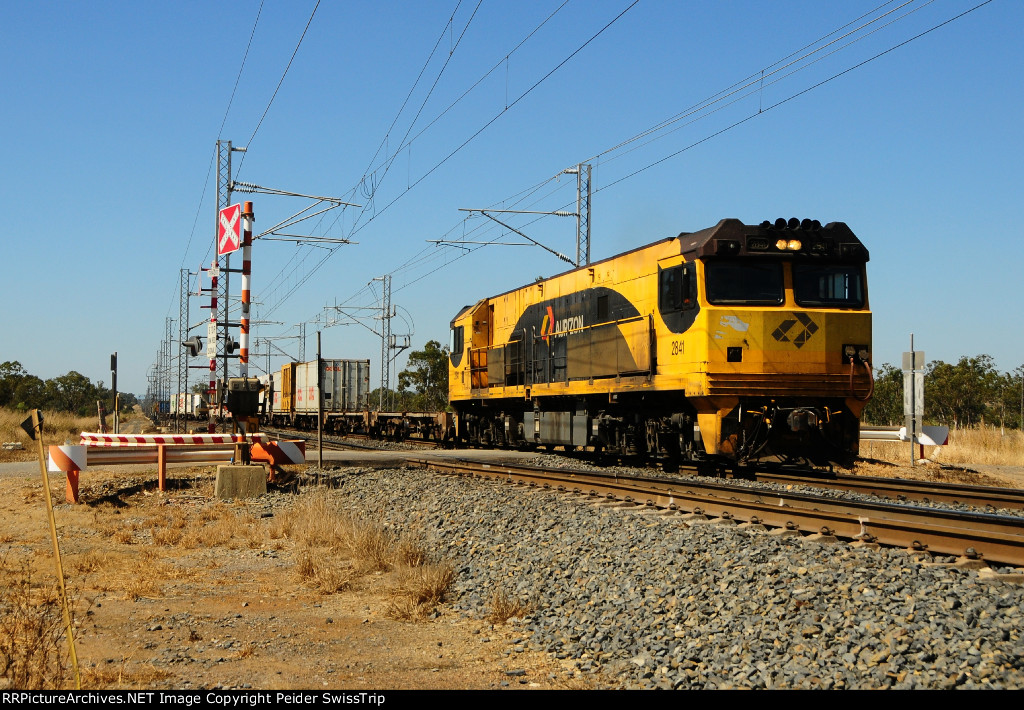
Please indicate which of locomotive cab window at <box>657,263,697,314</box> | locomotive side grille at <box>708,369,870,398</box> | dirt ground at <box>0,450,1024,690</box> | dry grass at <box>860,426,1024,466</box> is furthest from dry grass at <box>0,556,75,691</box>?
dry grass at <box>860,426,1024,466</box>

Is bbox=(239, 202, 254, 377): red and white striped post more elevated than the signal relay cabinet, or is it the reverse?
bbox=(239, 202, 254, 377): red and white striped post

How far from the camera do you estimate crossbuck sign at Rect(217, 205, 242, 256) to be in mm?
19781

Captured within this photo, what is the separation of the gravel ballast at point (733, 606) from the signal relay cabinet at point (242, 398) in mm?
8622

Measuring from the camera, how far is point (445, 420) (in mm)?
28344

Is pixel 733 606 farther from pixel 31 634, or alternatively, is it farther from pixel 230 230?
pixel 230 230

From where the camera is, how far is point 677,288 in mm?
14625

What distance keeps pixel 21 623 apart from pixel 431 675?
3.48m

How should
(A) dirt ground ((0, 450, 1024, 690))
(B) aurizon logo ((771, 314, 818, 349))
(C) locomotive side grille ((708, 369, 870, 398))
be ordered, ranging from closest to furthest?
1. (A) dirt ground ((0, 450, 1024, 690))
2. (C) locomotive side grille ((708, 369, 870, 398))
3. (B) aurizon logo ((771, 314, 818, 349))

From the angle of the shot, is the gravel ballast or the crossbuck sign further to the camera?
the crossbuck sign

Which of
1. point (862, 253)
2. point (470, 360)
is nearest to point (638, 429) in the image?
point (862, 253)

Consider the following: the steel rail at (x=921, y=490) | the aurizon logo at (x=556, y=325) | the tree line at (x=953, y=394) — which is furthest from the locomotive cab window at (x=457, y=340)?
the tree line at (x=953, y=394)

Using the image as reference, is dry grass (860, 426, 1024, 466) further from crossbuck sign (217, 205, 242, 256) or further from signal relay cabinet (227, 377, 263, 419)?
crossbuck sign (217, 205, 242, 256)

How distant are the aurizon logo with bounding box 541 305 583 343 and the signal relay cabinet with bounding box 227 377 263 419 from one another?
6.79m

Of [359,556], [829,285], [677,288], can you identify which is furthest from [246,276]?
[829,285]
